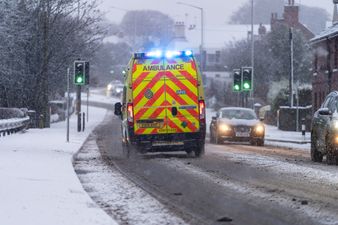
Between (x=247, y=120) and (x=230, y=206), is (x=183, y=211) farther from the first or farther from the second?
(x=247, y=120)

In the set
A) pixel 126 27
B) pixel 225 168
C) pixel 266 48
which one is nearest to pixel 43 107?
pixel 225 168

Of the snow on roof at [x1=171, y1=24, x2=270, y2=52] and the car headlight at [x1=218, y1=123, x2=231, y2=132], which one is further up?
the snow on roof at [x1=171, y1=24, x2=270, y2=52]

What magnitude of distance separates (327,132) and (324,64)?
31.7 m

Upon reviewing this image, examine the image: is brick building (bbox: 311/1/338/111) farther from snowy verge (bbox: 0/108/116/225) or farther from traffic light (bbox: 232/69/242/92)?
snowy verge (bbox: 0/108/116/225)

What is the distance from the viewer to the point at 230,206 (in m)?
12.1

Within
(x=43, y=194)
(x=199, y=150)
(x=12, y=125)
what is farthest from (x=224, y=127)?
(x=43, y=194)

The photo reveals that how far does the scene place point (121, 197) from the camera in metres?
13.3

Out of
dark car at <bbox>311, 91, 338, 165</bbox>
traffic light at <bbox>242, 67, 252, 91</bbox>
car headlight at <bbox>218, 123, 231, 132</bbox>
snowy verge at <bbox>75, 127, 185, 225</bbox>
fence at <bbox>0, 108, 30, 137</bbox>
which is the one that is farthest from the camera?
traffic light at <bbox>242, 67, 252, 91</bbox>

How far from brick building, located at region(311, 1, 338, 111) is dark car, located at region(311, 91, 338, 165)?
84.1 ft

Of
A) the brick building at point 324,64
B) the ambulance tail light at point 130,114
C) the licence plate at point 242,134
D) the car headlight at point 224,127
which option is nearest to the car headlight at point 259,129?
the licence plate at point 242,134

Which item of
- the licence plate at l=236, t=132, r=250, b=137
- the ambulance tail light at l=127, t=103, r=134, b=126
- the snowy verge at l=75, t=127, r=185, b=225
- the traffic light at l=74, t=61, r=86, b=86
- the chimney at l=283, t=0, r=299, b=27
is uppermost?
the chimney at l=283, t=0, r=299, b=27

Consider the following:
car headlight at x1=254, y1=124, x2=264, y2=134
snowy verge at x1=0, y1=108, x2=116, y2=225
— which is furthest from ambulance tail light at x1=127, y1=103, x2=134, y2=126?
car headlight at x1=254, y1=124, x2=264, y2=134

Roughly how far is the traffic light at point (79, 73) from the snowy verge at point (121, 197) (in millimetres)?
12946

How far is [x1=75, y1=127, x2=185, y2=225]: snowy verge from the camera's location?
10904 mm
